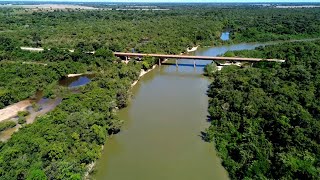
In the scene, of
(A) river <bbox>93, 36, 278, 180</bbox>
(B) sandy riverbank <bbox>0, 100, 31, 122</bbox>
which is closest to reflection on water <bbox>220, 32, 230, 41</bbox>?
(A) river <bbox>93, 36, 278, 180</bbox>

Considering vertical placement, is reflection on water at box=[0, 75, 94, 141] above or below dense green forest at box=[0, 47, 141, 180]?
below

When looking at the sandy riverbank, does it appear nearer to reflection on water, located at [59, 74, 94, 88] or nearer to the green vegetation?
the green vegetation

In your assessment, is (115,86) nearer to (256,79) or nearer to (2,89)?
(2,89)

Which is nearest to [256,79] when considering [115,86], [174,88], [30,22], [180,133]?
[174,88]

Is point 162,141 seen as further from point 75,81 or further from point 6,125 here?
point 75,81

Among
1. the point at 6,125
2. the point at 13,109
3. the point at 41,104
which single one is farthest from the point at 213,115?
the point at 13,109

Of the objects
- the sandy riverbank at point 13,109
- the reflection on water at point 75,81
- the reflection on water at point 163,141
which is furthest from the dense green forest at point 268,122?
the sandy riverbank at point 13,109

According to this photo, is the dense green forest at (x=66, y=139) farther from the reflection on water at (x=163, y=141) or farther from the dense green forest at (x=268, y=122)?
the dense green forest at (x=268, y=122)
